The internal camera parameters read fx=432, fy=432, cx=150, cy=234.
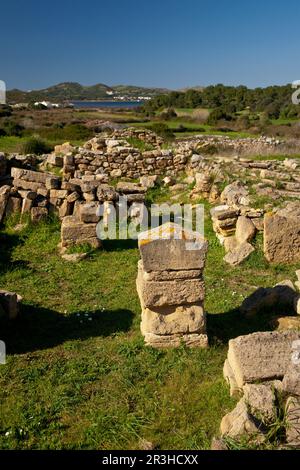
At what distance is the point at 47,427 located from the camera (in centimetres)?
451

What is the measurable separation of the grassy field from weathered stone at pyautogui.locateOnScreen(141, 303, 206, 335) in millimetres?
278

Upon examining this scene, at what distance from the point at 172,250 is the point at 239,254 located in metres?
3.88

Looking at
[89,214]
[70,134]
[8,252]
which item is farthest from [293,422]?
[70,134]

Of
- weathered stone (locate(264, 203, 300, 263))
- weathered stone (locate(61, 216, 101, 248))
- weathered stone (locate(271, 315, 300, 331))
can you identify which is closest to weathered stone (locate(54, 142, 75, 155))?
weathered stone (locate(61, 216, 101, 248))

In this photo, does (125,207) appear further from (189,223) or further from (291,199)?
(291,199)

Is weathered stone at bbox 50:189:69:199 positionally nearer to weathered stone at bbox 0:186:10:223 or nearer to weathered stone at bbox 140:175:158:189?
weathered stone at bbox 0:186:10:223

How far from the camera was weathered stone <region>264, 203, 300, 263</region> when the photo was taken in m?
9.02

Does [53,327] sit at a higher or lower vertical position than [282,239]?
lower

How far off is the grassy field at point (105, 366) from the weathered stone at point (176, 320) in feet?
0.91

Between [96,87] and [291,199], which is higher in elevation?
[96,87]

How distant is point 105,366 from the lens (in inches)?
219

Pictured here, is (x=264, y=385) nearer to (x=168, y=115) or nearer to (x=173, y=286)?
(x=173, y=286)

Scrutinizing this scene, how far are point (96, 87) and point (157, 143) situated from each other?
443 feet
